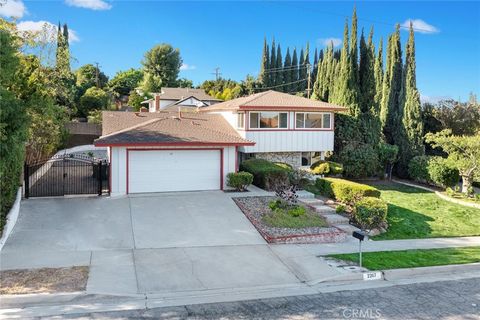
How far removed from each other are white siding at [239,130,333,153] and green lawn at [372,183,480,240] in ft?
14.0

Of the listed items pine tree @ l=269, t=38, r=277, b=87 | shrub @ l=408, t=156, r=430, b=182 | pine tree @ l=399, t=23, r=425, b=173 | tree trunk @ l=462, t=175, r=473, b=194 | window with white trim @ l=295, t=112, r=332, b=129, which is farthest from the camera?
pine tree @ l=269, t=38, r=277, b=87

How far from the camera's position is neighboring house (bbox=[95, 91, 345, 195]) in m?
17.1

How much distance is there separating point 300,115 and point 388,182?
7.63 metres

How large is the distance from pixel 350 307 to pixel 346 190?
9.32 meters

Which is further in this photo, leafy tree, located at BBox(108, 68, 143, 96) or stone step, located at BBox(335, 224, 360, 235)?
leafy tree, located at BBox(108, 68, 143, 96)

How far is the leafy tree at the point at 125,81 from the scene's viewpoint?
69.1 metres

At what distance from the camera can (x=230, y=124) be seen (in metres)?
24.0

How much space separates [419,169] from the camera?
82.6 ft

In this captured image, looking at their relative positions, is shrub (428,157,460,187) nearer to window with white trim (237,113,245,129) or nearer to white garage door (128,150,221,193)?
window with white trim (237,113,245,129)

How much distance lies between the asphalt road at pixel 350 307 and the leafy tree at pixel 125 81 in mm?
63766

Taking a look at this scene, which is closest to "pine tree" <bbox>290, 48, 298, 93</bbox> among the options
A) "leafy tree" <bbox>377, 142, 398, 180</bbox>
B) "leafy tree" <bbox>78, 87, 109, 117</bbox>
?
"leafy tree" <bbox>78, 87, 109, 117</bbox>

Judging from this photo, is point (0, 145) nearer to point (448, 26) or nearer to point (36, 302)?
point (36, 302)

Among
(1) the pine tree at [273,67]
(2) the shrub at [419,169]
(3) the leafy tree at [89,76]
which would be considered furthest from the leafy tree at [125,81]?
(2) the shrub at [419,169]

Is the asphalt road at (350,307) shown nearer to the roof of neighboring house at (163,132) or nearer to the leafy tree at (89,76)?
the roof of neighboring house at (163,132)
